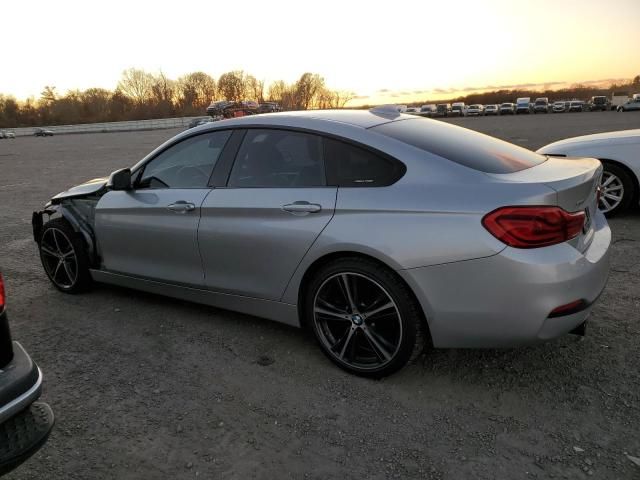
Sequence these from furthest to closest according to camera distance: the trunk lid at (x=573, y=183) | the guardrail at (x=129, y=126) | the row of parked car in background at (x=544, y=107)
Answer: the guardrail at (x=129, y=126) → the row of parked car in background at (x=544, y=107) → the trunk lid at (x=573, y=183)

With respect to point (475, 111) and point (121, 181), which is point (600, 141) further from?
point (475, 111)

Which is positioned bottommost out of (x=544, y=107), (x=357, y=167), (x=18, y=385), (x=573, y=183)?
(x=544, y=107)

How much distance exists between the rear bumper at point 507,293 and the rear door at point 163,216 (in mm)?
1752

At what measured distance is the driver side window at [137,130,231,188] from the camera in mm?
3832

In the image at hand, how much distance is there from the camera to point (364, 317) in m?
3.07

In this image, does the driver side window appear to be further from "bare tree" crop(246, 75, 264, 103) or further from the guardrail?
"bare tree" crop(246, 75, 264, 103)

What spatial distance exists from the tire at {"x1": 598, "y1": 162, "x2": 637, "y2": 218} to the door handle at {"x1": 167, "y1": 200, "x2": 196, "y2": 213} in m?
5.03

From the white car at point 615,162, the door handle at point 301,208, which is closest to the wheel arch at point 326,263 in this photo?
the door handle at point 301,208

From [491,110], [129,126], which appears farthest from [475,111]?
[129,126]

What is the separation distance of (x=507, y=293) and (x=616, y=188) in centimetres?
475

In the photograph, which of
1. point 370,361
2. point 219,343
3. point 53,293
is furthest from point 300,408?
point 53,293

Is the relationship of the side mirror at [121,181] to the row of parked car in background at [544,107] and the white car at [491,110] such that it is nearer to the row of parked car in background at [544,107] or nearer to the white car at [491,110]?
the row of parked car in background at [544,107]

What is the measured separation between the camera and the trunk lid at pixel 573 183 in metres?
2.70

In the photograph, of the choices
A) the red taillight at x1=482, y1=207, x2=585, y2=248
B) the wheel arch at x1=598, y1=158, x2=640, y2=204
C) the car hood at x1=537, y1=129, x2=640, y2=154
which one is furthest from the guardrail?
the red taillight at x1=482, y1=207, x2=585, y2=248
